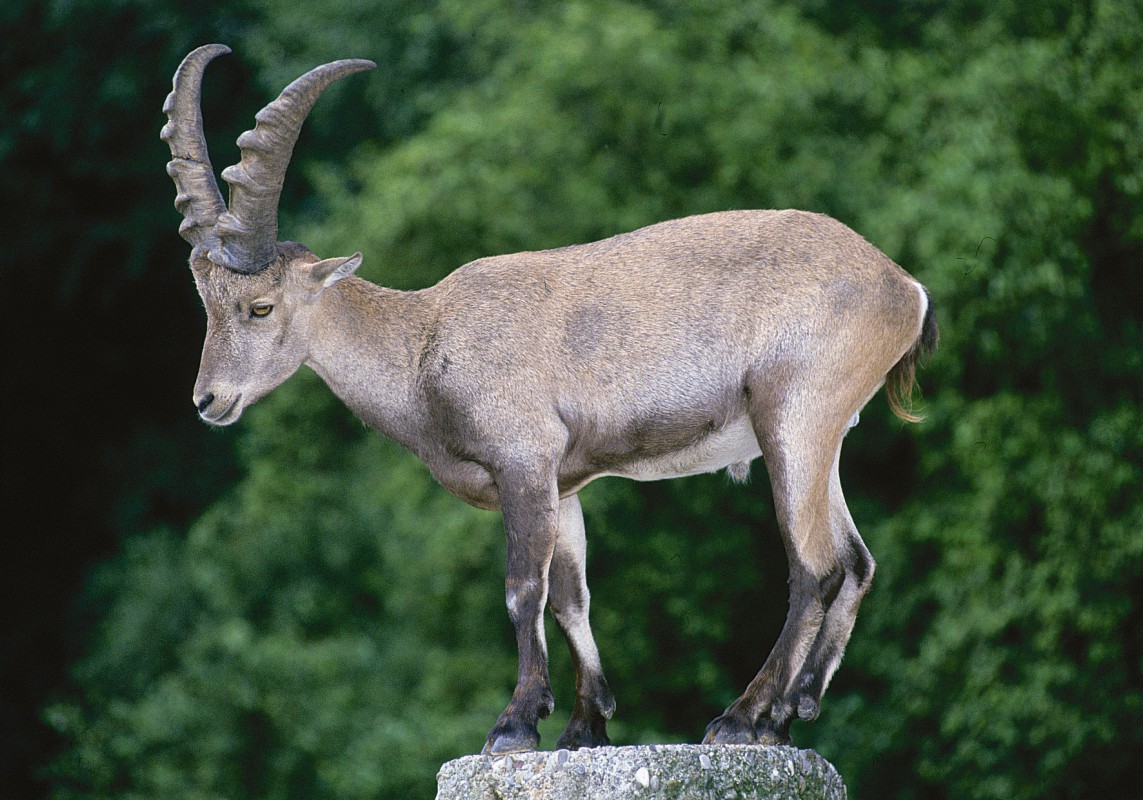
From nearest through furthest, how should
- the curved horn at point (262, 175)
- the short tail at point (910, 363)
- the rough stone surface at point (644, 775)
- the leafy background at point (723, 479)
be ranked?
1. the rough stone surface at point (644, 775)
2. the curved horn at point (262, 175)
3. the short tail at point (910, 363)
4. the leafy background at point (723, 479)

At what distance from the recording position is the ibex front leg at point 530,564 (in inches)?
251

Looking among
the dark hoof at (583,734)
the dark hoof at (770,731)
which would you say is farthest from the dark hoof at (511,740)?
the dark hoof at (770,731)

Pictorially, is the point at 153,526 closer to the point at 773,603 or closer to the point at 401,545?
the point at 401,545

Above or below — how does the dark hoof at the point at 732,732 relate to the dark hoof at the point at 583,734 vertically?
above

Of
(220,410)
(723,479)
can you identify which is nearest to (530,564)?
(220,410)

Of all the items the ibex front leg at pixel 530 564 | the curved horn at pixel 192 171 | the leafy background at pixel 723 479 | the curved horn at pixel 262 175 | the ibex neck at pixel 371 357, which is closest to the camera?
the ibex front leg at pixel 530 564

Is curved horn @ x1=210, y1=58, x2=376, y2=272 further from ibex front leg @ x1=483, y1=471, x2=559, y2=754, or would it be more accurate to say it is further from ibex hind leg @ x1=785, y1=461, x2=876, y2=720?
ibex hind leg @ x1=785, y1=461, x2=876, y2=720

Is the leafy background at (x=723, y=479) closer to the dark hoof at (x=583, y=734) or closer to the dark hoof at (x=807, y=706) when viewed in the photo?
the dark hoof at (x=583, y=734)

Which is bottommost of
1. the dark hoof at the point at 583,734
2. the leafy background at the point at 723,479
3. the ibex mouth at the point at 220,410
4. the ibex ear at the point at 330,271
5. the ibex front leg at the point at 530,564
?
the leafy background at the point at 723,479

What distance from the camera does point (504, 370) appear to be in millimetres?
6539

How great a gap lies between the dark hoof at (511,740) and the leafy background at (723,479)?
259 inches

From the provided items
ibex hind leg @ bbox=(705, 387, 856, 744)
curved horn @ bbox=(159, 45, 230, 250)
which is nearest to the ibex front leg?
ibex hind leg @ bbox=(705, 387, 856, 744)

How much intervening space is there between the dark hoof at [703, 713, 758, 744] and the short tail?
149 centimetres

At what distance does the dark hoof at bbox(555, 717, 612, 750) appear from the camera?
22.1 ft
